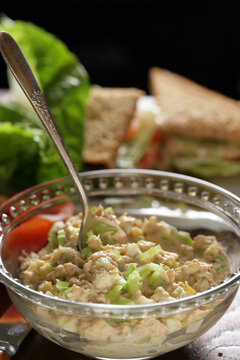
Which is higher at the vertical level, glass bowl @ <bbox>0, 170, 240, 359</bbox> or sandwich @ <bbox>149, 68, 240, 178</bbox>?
glass bowl @ <bbox>0, 170, 240, 359</bbox>

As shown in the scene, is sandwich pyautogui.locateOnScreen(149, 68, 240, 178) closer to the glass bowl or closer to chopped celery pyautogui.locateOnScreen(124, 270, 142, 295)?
the glass bowl

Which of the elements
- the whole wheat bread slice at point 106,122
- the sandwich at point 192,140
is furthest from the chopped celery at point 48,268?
the sandwich at point 192,140

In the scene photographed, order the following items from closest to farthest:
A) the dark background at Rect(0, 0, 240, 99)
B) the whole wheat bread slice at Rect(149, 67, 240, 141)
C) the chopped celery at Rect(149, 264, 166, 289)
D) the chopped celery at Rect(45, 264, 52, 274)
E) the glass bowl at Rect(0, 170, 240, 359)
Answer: the glass bowl at Rect(0, 170, 240, 359) → the chopped celery at Rect(149, 264, 166, 289) → the chopped celery at Rect(45, 264, 52, 274) → the whole wheat bread slice at Rect(149, 67, 240, 141) → the dark background at Rect(0, 0, 240, 99)

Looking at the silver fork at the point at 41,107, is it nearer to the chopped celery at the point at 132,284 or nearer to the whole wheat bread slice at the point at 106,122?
the chopped celery at the point at 132,284

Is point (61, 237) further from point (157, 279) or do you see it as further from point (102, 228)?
point (157, 279)

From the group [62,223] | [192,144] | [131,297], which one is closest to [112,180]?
[62,223]

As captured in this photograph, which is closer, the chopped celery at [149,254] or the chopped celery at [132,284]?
the chopped celery at [132,284]

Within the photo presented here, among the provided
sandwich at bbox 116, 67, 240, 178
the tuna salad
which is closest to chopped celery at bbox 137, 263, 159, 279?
the tuna salad

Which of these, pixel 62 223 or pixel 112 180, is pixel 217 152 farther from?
pixel 62 223
